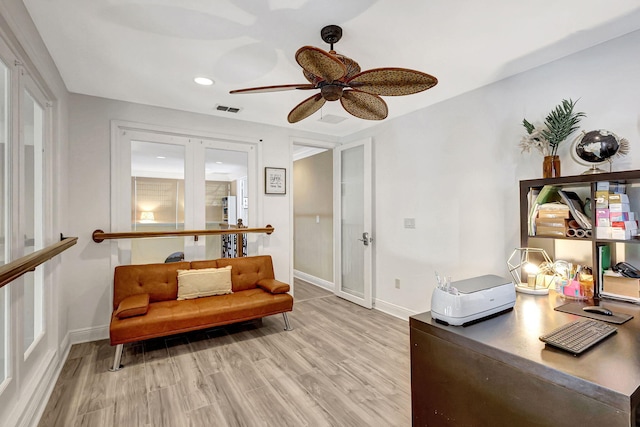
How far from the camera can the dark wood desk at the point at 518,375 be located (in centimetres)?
97

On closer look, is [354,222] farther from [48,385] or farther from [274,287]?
[48,385]

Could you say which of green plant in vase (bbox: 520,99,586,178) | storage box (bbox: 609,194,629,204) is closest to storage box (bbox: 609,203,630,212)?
storage box (bbox: 609,194,629,204)

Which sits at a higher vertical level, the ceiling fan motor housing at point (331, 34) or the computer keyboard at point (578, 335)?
the ceiling fan motor housing at point (331, 34)

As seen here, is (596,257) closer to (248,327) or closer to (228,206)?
(248,327)

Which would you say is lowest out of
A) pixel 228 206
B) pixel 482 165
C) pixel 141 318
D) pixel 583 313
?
pixel 141 318

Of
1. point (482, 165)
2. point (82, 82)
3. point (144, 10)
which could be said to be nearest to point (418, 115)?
point (482, 165)

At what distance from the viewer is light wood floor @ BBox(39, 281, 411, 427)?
1.92 metres

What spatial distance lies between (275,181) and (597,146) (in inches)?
124

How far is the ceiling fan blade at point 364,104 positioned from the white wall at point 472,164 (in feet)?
3.00

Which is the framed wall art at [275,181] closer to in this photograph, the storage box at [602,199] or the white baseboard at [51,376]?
the white baseboard at [51,376]

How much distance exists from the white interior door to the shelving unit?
1938 mm

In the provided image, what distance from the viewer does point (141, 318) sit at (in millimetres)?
2547

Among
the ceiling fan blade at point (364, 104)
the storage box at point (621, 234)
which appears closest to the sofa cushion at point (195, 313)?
the ceiling fan blade at point (364, 104)

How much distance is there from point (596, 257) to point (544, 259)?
0.36m
